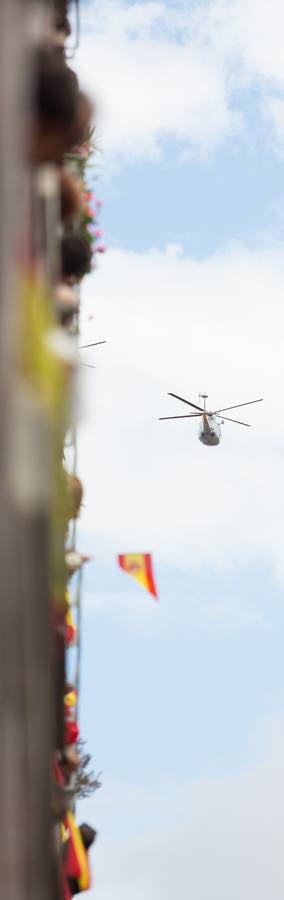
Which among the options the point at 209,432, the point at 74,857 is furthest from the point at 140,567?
the point at 209,432

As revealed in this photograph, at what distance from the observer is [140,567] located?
1931 centimetres

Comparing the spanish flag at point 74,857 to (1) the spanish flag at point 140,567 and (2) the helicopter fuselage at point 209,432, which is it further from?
(2) the helicopter fuselage at point 209,432

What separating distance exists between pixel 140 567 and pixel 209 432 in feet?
229

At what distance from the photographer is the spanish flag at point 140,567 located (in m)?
19.1

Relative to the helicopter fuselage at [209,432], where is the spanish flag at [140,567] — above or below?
below

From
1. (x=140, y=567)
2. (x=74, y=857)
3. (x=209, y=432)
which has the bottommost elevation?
(x=74, y=857)

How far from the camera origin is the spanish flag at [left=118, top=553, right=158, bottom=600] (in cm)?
1914

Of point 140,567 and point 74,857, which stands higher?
point 140,567

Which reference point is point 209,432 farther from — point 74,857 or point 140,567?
point 74,857

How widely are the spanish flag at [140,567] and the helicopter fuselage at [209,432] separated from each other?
69.4 metres

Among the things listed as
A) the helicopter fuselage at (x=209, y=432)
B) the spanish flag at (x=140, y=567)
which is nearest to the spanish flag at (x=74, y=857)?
the spanish flag at (x=140, y=567)

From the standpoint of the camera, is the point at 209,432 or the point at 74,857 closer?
the point at 74,857

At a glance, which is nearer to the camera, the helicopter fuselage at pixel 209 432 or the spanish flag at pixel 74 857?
the spanish flag at pixel 74 857

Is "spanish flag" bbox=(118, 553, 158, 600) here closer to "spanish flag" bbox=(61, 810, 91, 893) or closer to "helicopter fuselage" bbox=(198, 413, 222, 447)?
"spanish flag" bbox=(61, 810, 91, 893)
